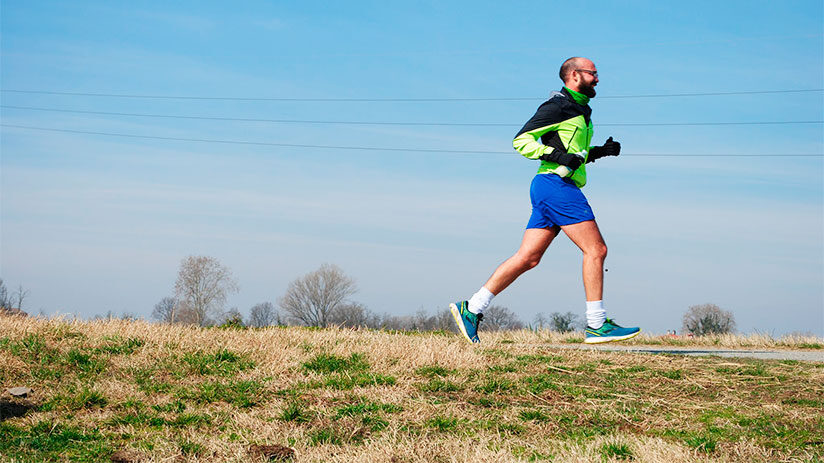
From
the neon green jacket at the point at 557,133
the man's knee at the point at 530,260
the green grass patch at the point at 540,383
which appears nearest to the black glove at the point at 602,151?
the neon green jacket at the point at 557,133

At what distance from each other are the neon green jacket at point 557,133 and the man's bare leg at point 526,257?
0.64 m

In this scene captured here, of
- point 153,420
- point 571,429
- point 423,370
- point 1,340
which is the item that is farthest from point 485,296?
point 1,340

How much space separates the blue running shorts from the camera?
25.3ft

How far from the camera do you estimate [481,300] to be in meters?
8.34

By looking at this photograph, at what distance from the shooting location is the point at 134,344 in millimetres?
6875

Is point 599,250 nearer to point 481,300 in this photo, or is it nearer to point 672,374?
point 481,300

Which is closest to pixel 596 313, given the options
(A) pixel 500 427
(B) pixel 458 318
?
(B) pixel 458 318

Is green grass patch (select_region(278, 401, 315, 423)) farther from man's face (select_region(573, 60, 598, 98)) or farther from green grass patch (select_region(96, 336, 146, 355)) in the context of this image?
man's face (select_region(573, 60, 598, 98))

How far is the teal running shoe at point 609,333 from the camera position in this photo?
7770 millimetres

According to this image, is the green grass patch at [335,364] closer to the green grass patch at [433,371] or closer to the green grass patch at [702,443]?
the green grass patch at [433,371]

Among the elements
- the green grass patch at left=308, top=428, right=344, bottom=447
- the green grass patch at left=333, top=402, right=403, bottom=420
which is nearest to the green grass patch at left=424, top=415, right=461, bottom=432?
the green grass patch at left=333, top=402, right=403, bottom=420

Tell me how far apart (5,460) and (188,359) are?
2157mm

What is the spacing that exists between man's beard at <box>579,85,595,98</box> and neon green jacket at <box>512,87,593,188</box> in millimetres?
143

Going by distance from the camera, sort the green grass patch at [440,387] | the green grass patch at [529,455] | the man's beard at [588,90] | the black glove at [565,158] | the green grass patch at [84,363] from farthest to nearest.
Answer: the man's beard at [588,90], the black glove at [565,158], the green grass patch at [84,363], the green grass patch at [440,387], the green grass patch at [529,455]
